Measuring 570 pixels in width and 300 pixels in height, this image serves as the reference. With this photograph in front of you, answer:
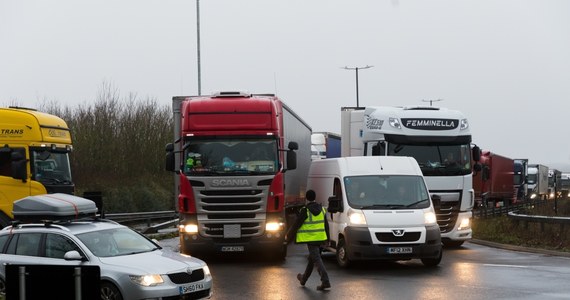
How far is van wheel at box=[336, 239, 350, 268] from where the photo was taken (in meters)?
17.5

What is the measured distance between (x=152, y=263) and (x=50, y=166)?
1037 centimetres

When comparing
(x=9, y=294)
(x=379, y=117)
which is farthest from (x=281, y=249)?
(x=9, y=294)

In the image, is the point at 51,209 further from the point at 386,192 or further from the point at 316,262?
the point at 386,192

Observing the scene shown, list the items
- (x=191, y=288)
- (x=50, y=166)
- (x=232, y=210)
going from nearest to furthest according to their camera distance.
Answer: (x=191, y=288)
(x=232, y=210)
(x=50, y=166)

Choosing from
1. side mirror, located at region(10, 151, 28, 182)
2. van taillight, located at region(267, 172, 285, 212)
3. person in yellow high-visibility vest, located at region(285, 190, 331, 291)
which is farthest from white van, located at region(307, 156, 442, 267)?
side mirror, located at region(10, 151, 28, 182)

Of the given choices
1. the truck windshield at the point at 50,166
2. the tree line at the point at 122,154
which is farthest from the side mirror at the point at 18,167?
the tree line at the point at 122,154

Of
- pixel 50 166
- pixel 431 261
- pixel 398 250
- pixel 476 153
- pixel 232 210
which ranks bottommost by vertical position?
pixel 431 261

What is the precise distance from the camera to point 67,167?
22.3 metres

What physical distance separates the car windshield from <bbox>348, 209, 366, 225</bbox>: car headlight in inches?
209

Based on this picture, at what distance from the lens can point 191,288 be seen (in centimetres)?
1198

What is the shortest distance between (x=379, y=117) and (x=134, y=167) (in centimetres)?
2906

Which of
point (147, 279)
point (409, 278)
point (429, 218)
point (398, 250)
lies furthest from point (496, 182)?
point (147, 279)

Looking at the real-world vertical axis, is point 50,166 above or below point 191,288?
above

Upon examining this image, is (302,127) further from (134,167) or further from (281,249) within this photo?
(134,167)
